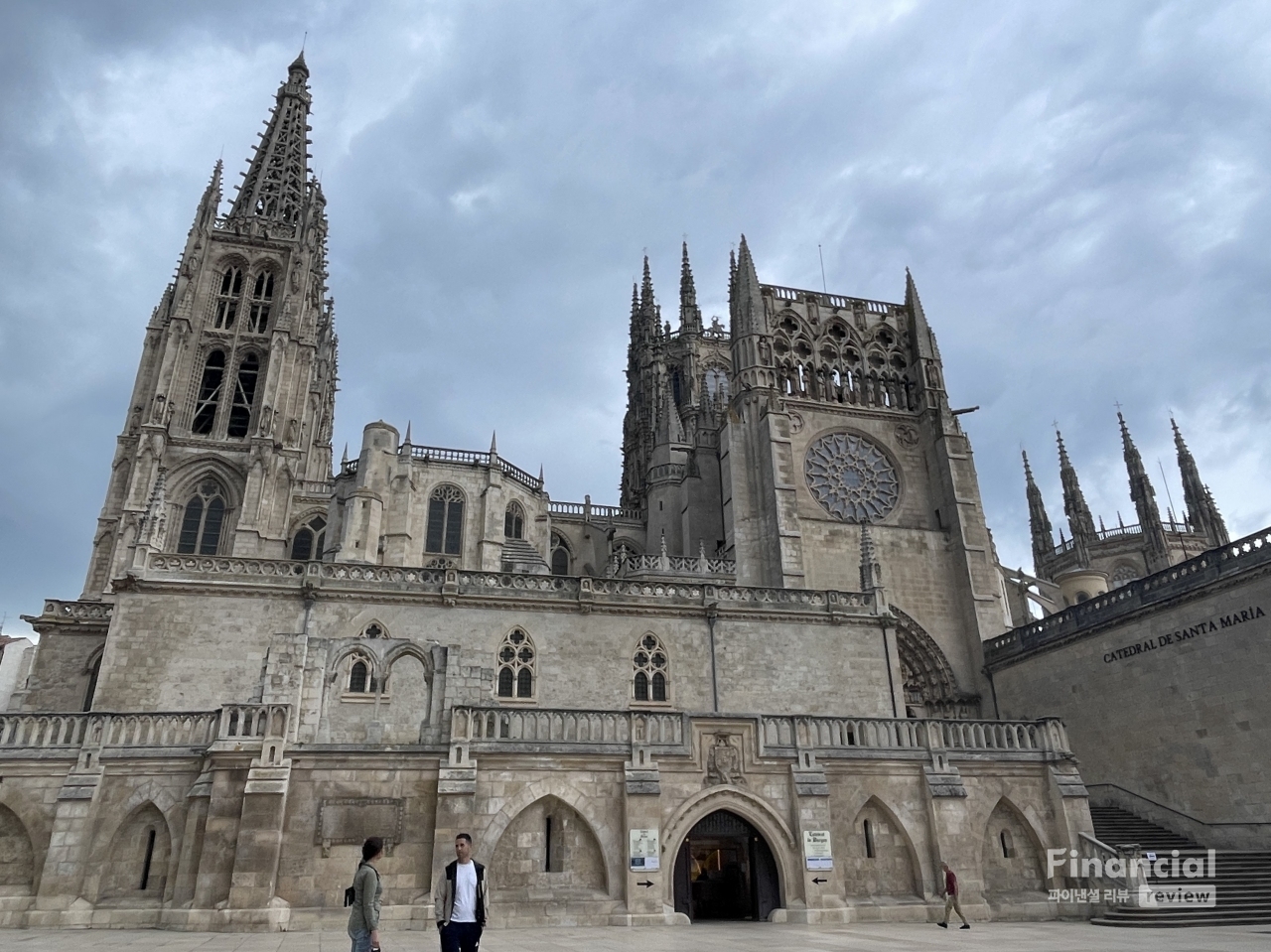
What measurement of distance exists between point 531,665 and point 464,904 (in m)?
15.5

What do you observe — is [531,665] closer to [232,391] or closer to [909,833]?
[909,833]

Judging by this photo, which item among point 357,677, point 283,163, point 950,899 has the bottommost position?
point 950,899

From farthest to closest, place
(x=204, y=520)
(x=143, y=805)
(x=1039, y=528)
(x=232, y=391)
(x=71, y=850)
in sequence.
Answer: (x=1039, y=528)
(x=232, y=391)
(x=204, y=520)
(x=143, y=805)
(x=71, y=850)

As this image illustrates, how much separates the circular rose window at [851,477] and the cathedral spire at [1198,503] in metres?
25.5

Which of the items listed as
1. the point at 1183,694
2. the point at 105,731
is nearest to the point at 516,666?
the point at 105,731

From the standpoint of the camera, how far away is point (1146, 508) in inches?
1948

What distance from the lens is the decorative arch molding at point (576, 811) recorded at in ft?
47.0

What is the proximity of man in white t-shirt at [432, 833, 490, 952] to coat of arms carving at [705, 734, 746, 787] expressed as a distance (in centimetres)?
838

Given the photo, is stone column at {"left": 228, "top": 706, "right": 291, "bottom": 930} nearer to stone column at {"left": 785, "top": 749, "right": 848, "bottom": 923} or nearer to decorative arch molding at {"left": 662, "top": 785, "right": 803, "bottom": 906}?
decorative arch molding at {"left": 662, "top": 785, "right": 803, "bottom": 906}

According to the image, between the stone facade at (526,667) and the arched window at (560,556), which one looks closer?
the stone facade at (526,667)

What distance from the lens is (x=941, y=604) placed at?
3412 centimetres

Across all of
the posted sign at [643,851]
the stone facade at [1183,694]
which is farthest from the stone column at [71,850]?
the stone facade at [1183,694]

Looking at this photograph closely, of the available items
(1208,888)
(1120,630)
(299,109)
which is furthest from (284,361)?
(1208,888)

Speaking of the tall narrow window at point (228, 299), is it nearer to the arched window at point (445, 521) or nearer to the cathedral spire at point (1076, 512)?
the arched window at point (445, 521)
